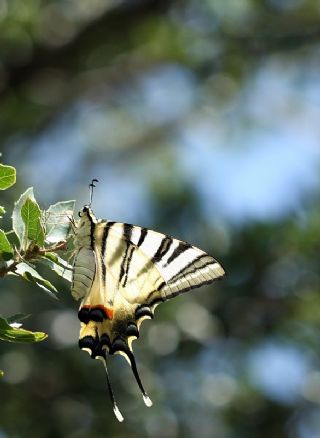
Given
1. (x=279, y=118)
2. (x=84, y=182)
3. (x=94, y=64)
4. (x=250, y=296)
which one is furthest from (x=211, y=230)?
(x=279, y=118)

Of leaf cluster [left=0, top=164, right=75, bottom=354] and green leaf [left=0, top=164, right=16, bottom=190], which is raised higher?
green leaf [left=0, top=164, right=16, bottom=190]

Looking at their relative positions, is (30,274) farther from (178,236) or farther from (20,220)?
(178,236)

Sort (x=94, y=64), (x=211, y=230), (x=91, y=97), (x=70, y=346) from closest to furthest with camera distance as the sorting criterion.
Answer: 1. (x=70, y=346)
2. (x=211, y=230)
3. (x=94, y=64)
4. (x=91, y=97)

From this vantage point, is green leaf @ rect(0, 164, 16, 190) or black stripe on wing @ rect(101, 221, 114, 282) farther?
black stripe on wing @ rect(101, 221, 114, 282)

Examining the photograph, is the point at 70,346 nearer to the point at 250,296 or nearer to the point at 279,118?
the point at 250,296

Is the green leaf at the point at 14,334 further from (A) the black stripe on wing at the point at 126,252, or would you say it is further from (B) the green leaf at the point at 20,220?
(A) the black stripe on wing at the point at 126,252

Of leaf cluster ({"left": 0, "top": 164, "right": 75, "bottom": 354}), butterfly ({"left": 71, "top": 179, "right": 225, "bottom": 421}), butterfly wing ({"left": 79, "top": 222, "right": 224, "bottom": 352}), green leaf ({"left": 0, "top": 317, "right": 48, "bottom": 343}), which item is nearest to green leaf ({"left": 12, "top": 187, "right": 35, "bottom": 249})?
leaf cluster ({"left": 0, "top": 164, "right": 75, "bottom": 354})

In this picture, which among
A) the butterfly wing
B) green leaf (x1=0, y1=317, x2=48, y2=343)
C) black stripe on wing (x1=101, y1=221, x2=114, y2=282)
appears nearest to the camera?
green leaf (x1=0, y1=317, x2=48, y2=343)

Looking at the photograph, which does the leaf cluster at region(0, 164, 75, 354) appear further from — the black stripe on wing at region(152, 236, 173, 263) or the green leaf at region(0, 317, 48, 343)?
the black stripe on wing at region(152, 236, 173, 263)
